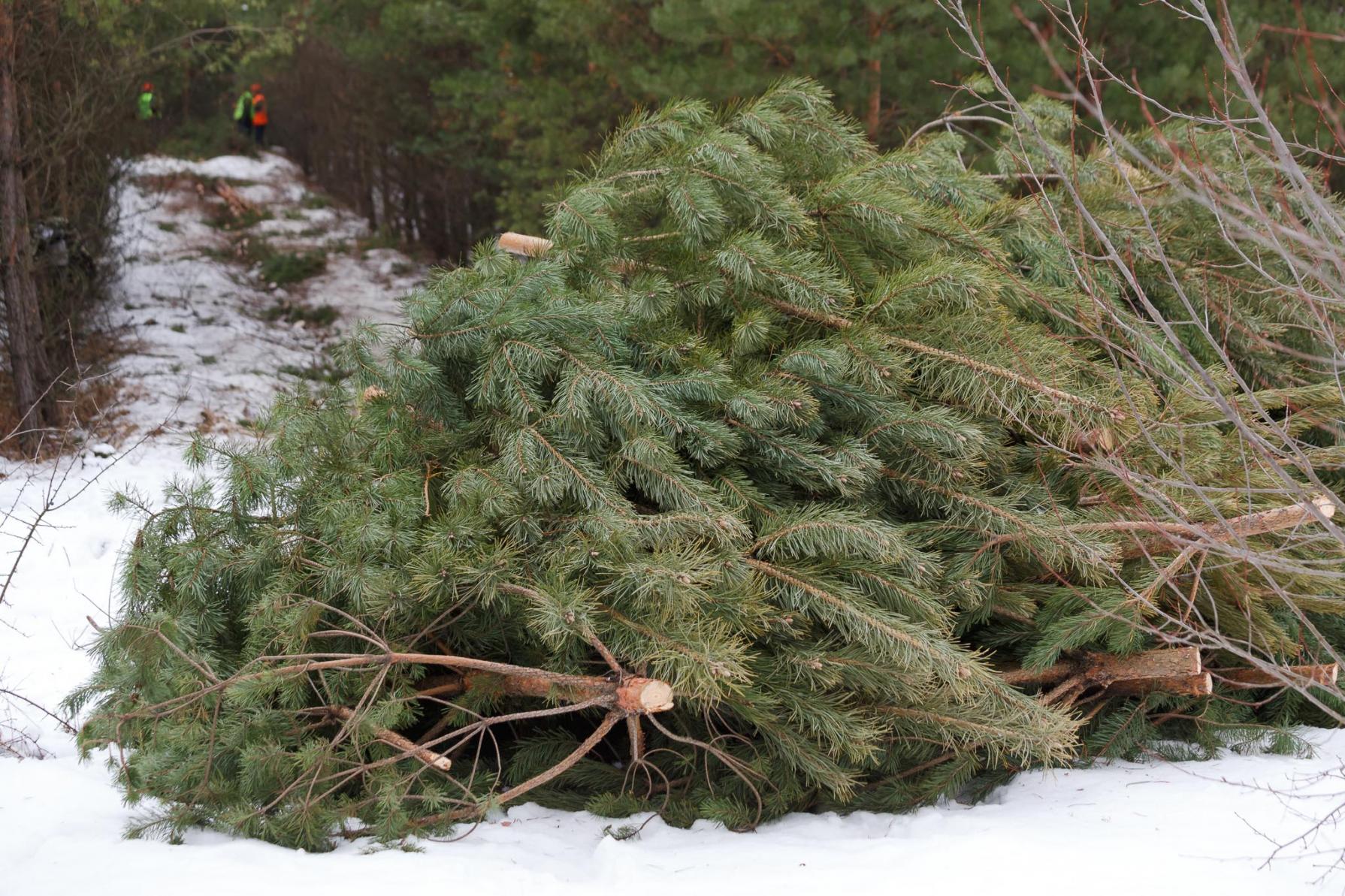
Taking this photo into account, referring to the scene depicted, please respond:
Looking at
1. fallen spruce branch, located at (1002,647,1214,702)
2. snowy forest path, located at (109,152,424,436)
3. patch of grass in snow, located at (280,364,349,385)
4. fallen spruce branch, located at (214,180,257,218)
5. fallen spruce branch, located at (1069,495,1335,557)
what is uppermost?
fallen spruce branch, located at (1069,495,1335,557)

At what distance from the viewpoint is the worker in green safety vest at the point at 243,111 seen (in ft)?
56.0

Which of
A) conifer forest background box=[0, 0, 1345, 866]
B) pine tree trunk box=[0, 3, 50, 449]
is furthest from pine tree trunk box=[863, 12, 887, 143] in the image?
pine tree trunk box=[0, 3, 50, 449]

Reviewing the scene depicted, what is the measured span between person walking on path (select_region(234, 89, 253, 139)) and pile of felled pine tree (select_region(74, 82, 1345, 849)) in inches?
630

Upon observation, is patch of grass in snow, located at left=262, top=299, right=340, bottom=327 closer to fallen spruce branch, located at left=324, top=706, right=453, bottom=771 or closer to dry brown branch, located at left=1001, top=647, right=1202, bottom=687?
fallen spruce branch, located at left=324, top=706, right=453, bottom=771

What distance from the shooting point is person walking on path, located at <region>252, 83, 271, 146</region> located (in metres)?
17.3

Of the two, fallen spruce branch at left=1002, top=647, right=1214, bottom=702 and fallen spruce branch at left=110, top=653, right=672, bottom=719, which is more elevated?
fallen spruce branch at left=110, top=653, right=672, bottom=719

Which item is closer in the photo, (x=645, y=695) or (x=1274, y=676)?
(x=1274, y=676)

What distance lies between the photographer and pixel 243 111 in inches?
677

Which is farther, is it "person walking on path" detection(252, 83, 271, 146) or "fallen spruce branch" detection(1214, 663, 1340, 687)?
"person walking on path" detection(252, 83, 271, 146)

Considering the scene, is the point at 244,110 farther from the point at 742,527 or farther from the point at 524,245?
the point at 742,527

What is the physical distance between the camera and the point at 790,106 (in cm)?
338

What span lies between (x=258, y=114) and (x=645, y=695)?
57.5 ft

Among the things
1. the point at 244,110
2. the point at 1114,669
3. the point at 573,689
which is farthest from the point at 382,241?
the point at 1114,669

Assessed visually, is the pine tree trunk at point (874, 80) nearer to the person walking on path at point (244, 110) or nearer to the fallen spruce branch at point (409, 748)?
the fallen spruce branch at point (409, 748)
